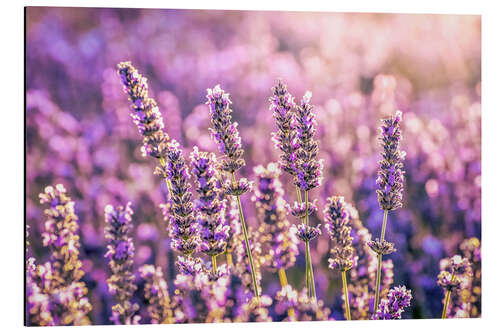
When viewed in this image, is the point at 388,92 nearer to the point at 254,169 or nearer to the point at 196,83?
the point at 254,169

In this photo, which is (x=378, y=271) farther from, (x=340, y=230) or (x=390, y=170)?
(x=390, y=170)

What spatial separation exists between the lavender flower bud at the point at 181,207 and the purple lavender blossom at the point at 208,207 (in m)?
0.05

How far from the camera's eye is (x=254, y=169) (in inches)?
104

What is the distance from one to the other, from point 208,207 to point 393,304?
42.8 inches

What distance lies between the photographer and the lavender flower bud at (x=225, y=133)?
249 centimetres

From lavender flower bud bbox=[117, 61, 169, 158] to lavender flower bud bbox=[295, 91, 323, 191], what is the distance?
2.07ft

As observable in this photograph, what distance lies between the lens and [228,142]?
2.50 m

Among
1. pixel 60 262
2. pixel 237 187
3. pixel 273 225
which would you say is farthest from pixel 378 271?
pixel 60 262

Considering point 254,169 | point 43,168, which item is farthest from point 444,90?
point 43,168

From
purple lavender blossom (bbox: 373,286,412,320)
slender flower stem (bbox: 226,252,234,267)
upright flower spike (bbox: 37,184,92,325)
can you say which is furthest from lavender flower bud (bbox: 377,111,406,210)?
upright flower spike (bbox: 37,184,92,325)

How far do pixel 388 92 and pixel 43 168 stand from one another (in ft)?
5.75

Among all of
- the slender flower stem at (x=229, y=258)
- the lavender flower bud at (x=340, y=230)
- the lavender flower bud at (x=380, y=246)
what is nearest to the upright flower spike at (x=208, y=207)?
the slender flower stem at (x=229, y=258)

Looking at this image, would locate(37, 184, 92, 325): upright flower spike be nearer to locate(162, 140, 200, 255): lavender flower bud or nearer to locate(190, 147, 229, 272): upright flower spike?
locate(162, 140, 200, 255): lavender flower bud

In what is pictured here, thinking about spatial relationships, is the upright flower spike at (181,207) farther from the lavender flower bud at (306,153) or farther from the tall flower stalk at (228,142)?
the lavender flower bud at (306,153)
